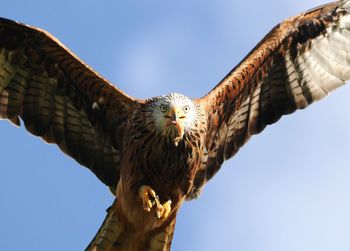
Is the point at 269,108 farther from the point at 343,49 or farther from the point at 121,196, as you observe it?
the point at 121,196

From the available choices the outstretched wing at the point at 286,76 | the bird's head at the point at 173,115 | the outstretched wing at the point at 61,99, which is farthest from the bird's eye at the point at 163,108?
the outstretched wing at the point at 286,76

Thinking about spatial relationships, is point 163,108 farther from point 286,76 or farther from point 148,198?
point 286,76

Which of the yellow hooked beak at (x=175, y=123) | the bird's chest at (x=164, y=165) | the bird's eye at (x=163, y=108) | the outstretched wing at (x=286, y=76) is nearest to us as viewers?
the yellow hooked beak at (x=175, y=123)

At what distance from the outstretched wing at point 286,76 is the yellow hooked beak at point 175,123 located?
148 cm

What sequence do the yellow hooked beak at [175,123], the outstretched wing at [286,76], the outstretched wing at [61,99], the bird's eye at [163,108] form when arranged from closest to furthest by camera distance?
the yellow hooked beak at [175,123] < the bird's eye at [163,108] < the outstretched wing at [61,99] < the outstretched wing at [286,76]

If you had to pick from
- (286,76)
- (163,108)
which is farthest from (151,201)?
(286,76)

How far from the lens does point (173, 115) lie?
12898 mm

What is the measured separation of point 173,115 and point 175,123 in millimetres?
130

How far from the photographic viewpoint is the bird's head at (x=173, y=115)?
42.4 feet

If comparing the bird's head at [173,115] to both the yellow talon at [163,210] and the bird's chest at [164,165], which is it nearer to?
the bird's chest at [164,165]

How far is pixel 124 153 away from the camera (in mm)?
13859

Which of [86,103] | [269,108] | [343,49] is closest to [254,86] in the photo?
[269,108]

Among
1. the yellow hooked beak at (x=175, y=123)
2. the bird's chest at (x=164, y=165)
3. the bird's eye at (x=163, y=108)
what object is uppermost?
the bird's eye at (x=163, y=108)

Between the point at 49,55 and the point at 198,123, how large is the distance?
2.49 metres
